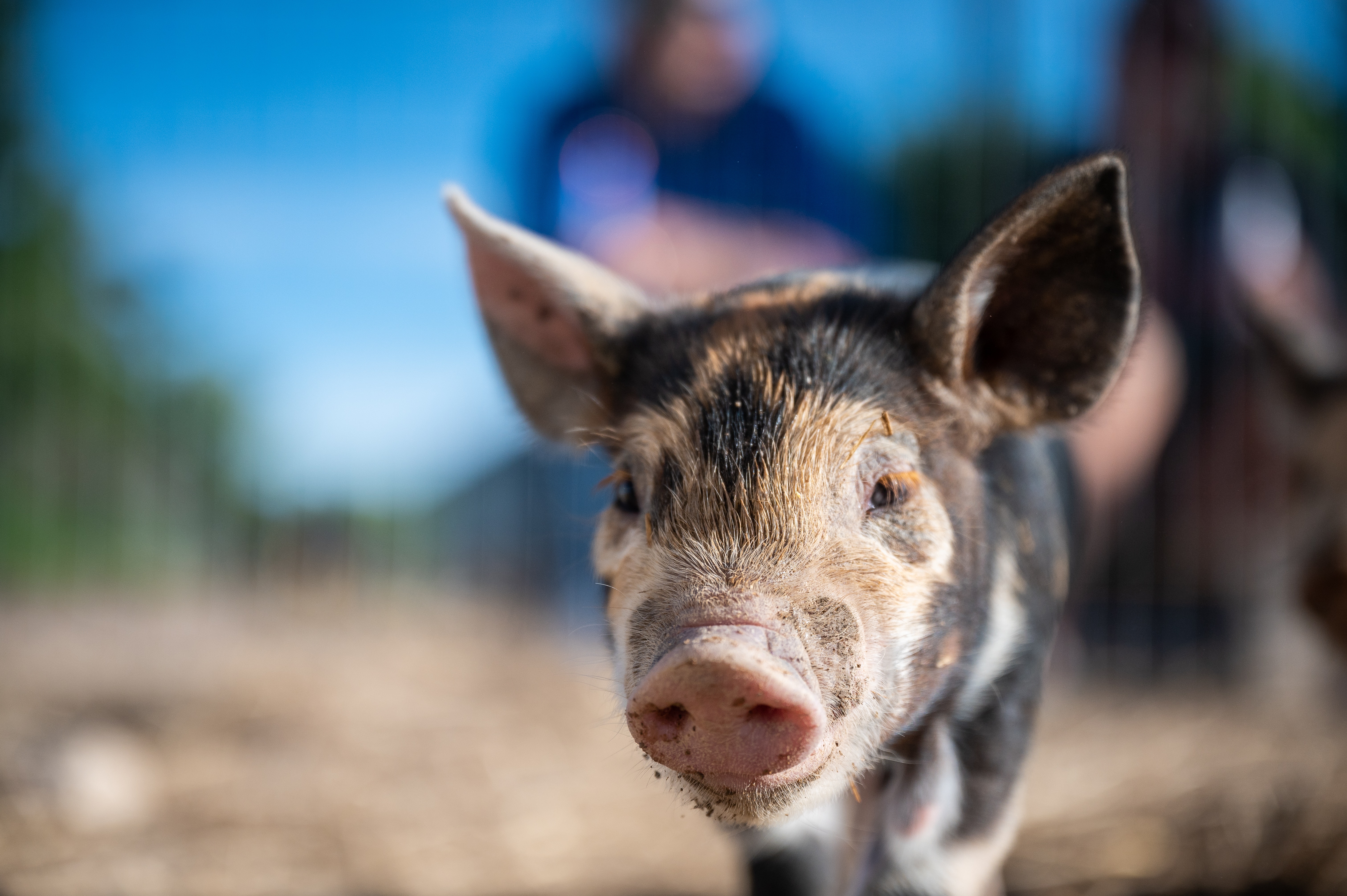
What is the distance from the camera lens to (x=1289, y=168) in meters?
6.54

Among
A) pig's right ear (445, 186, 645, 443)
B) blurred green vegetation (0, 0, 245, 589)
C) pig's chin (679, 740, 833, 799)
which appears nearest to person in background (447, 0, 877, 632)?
pig's right ear (445, 186, 645, 443)

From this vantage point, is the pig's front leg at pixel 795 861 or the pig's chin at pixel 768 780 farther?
Result: the pig's front leg at pixel 795 861

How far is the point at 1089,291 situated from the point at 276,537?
51.7 feet

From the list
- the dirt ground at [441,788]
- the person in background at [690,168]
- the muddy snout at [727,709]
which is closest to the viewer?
the muddy snout at [727,709]

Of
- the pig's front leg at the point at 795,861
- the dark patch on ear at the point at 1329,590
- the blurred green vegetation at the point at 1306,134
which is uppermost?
the blurred green vegetation at the point at 1306,134

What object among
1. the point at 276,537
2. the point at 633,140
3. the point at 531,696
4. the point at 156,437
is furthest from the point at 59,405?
the point at 633,140

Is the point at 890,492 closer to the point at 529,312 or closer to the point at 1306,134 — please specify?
the point at 529,312

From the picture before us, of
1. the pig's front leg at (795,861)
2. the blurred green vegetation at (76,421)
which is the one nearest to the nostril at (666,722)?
the pig's front leg at (795,861)

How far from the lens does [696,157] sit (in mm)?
4977

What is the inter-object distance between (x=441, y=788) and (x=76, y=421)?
14351 millimetres

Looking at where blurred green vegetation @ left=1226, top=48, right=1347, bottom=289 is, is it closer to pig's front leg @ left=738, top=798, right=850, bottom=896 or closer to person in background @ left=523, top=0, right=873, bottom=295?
person in background @ left=523, top=0, right=873, bottom=295

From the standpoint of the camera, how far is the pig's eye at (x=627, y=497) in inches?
92.3

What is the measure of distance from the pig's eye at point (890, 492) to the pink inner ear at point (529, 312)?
3.18 feet

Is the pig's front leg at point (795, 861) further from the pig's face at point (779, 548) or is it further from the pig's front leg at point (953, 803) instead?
the pig's face at point (779, 548)
